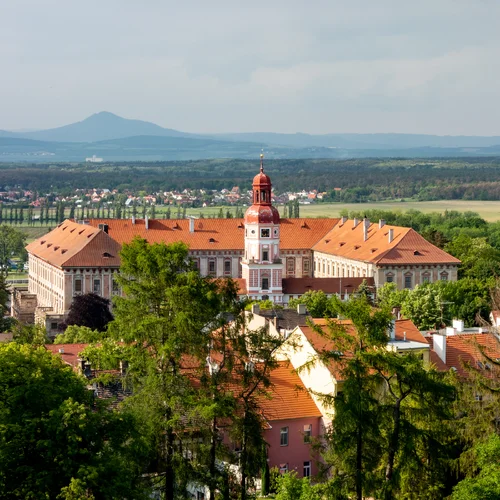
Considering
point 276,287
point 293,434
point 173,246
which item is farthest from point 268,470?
point 276,287

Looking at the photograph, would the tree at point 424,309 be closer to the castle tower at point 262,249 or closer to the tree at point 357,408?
the castle tower at point 262,249

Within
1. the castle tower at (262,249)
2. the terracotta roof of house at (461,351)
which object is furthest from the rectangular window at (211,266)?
the terracotta roof of house at (461,351)

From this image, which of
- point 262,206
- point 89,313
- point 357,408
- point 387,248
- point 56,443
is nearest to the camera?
point 56,443

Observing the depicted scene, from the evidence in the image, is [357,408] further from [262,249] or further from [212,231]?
[212,231]

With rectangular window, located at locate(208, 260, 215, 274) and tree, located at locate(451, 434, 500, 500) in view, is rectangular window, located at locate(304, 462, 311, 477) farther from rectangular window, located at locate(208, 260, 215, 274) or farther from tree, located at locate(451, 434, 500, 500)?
rectangular window, located at locate(208, 260, 215, 274)

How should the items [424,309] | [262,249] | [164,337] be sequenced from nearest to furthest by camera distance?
[164,337] < [424,309] < [262,249]

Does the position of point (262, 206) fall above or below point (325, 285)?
above

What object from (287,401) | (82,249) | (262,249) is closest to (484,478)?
(287,401)
